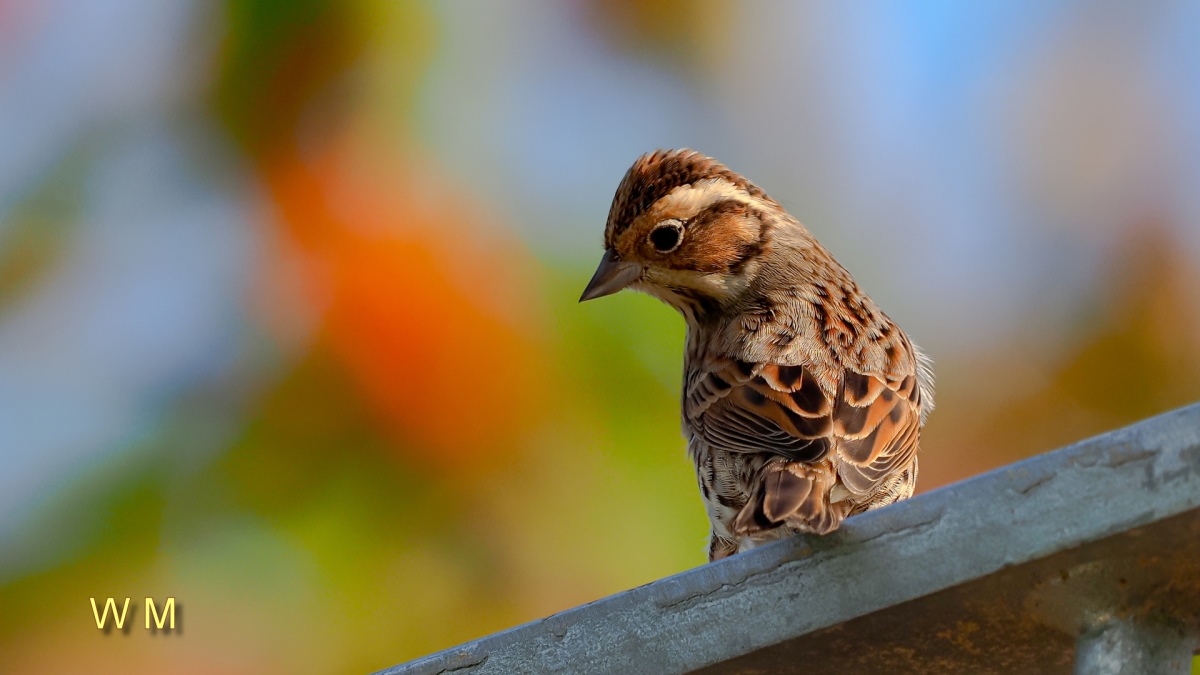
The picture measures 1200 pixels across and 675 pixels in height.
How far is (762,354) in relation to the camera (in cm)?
340

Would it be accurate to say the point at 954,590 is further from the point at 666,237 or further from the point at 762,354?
the point at 666,237

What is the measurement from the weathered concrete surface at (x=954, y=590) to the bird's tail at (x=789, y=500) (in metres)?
0.14

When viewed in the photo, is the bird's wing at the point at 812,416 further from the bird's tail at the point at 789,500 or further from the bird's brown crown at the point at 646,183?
the bird's brown crown at the point at 646,183

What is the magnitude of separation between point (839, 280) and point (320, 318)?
209cm

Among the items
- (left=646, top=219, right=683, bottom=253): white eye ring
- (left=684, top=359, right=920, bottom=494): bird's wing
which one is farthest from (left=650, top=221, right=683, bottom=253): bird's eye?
(left=684, top=359, right=920, bottom=494): bird's wing

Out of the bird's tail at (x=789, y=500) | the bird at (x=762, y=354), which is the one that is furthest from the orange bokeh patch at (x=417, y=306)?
the bird's tail at (x=789, y=500)

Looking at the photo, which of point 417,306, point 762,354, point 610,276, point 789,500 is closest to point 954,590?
point 789,500

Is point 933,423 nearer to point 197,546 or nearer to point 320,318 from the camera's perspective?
point 320,318

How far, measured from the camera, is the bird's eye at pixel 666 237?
3.82 metres

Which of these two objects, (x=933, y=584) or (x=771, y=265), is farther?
(x=771, y=265)

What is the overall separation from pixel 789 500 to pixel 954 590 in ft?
2.14

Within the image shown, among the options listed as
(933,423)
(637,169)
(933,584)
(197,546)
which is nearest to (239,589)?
(197,546)

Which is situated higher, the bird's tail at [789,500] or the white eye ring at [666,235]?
the white eye ring at [666,235]

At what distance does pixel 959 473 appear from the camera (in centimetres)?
489
